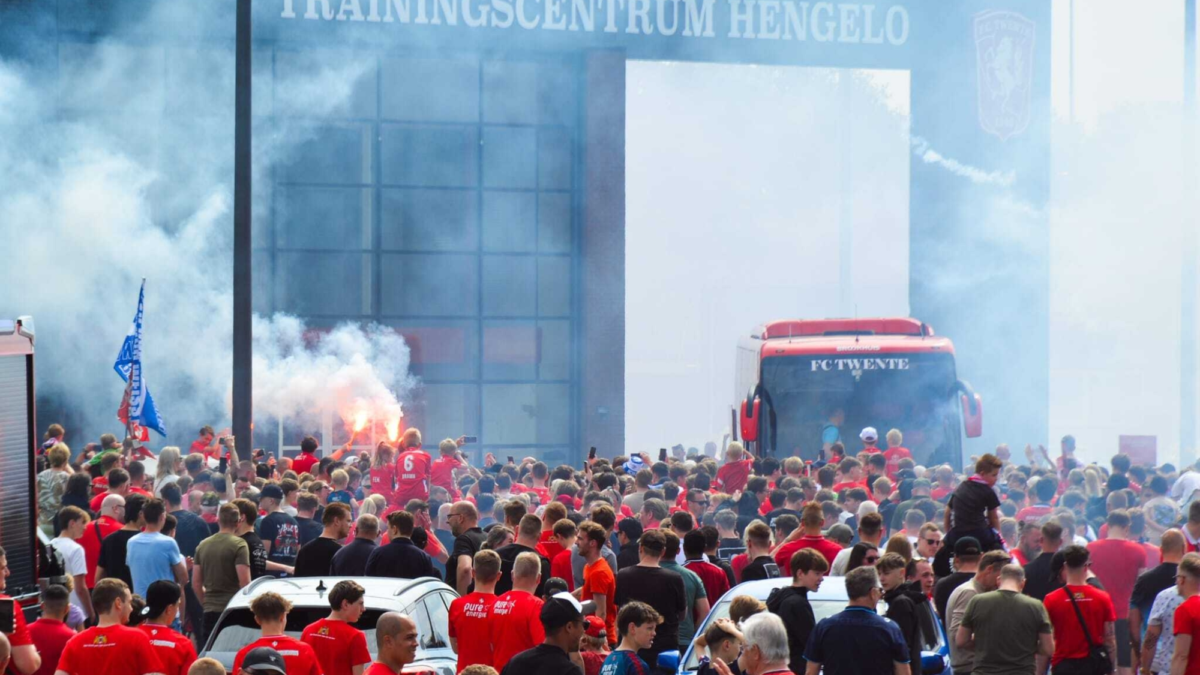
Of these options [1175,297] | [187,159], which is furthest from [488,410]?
[1175,297]

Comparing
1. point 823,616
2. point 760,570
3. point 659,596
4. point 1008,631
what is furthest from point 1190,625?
point 659,596

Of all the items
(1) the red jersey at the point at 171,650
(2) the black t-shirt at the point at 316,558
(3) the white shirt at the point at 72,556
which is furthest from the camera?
(2) the black t-shirt at the point at 316,558

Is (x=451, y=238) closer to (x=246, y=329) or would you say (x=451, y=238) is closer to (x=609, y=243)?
(x=609, y=243)

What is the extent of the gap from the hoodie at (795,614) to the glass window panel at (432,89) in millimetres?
20196

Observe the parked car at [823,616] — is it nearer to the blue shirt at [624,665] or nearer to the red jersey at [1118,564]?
the blue shirt at [624,665]

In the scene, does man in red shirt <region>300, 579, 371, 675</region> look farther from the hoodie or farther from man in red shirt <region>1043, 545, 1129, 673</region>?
man in red shirt <region>1043, 545, 1129, 673</region>


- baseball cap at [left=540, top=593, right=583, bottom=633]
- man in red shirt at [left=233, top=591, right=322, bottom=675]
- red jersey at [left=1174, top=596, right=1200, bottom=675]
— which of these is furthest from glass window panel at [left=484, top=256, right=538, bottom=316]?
baseball cap at [left=540, top=593, right=583, bottom=633]

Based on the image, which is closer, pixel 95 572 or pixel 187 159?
pixel 95 572

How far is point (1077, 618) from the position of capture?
8.48 metres

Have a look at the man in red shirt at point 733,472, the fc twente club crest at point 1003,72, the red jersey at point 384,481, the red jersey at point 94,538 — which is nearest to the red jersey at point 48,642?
the red jersey at point 94,538

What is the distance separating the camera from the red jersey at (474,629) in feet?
24.8

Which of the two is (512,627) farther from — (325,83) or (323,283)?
(325,83)

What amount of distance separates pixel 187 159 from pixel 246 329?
41.8ft

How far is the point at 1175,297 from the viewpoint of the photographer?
4178cm
